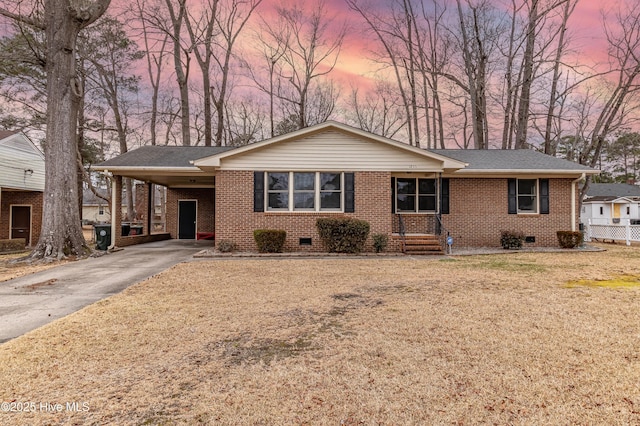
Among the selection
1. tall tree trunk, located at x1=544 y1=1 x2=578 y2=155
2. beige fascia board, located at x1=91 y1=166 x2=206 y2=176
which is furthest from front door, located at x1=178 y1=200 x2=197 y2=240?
tall tree trunk, located at x1=544 y1=1 x2=578 y2=155

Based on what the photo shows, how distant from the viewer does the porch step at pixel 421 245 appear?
11.8 m

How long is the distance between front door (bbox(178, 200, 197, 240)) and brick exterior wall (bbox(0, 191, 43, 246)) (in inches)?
283

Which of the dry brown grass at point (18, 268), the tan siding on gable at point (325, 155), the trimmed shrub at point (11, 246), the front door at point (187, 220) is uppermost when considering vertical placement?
the tan siding on gable at point (325, 155)

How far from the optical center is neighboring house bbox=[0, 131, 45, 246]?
54.2 ft

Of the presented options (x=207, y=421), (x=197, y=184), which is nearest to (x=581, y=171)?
(x=207, y=421)

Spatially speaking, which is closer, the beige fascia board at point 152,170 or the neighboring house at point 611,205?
the beige fascia board at point 152,170

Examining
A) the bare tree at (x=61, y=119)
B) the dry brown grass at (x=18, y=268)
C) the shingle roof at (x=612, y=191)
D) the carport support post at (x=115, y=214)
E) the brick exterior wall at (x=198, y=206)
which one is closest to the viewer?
the dry brown grass at (x=18, y=268)

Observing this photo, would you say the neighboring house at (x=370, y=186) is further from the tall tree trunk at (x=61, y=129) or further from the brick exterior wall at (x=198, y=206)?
the brick exterior wall at (x=198, y=206)

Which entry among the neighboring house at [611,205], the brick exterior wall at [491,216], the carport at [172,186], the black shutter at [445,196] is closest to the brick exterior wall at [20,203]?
the carport at [172,186]

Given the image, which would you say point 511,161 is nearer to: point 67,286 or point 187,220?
point 67,286

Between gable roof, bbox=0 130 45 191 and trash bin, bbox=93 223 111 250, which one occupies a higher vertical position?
gable roof, bbox=0 130 45 191

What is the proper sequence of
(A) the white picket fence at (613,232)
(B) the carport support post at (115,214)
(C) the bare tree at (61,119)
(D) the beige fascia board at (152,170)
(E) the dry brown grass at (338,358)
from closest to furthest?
(E) the dry brown grass at (338,358)
(C) the bare tree at (61,119)
(D) the beige fascia board at (152,170)
(B) the carport support post at (115,214)
(A) the white picket fence at (613,232)

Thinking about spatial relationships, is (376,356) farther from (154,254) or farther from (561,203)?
(561,203)

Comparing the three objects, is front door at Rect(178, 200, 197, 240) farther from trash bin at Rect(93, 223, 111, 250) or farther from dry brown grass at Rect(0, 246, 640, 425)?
dry brown grass at Rect(0, 246, 640, 425)
